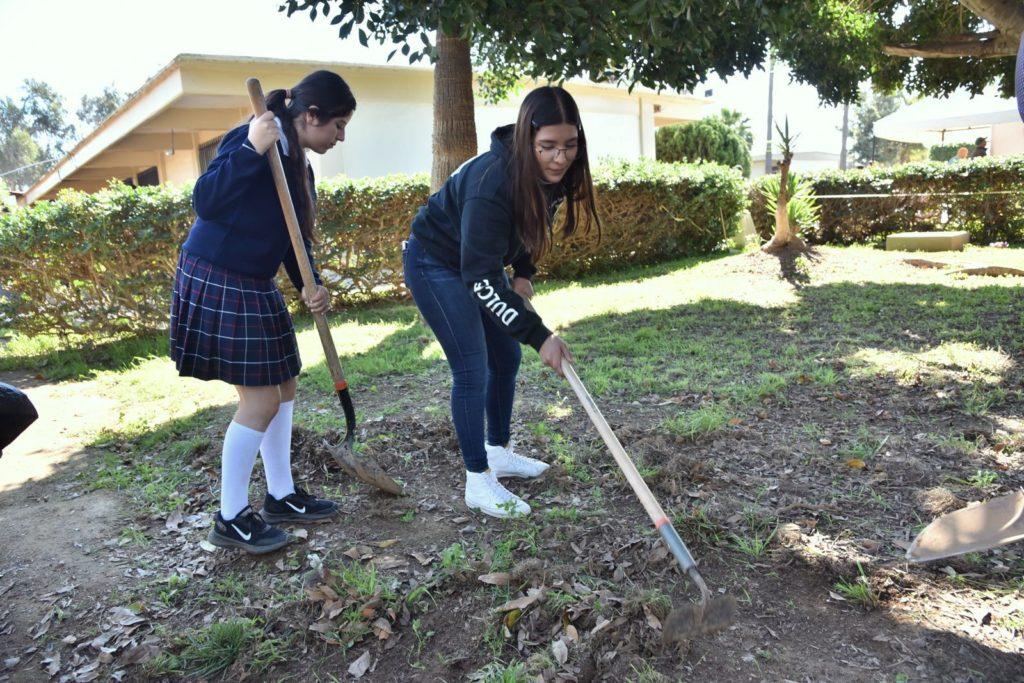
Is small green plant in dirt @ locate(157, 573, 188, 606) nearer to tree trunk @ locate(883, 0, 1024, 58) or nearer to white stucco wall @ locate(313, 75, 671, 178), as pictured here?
tree trunk @ locate(883, 0, 1024, 58)

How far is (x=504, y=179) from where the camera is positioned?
2.49 m

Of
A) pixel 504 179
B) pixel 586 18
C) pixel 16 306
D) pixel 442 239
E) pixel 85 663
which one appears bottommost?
pixel 85 663

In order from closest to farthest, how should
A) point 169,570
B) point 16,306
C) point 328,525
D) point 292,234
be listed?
1. point 292,234
2. point 169,570
3. point 328,525
4. point 16,306

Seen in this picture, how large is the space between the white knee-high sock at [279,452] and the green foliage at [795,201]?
320 inches

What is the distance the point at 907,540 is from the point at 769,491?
1.93 ft

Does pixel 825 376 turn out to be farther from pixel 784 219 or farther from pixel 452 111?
pixel 784 219

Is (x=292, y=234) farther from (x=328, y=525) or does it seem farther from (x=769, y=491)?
(x=769, y=491)

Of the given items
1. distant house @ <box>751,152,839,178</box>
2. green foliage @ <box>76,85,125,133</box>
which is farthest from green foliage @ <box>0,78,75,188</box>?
distant house @ <box>751,152,839,178</box>

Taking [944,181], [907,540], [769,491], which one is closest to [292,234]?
[769,491]

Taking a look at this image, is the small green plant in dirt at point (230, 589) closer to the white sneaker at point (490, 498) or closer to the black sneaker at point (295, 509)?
the black sneaker at point (295, 509)

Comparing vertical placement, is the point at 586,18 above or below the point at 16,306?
above

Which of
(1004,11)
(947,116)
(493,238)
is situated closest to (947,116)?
(947,116)

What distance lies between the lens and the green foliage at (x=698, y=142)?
76.3 feet

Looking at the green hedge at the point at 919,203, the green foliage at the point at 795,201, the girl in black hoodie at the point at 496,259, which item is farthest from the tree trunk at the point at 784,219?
the girl in black hoodie at the point at 496,259
